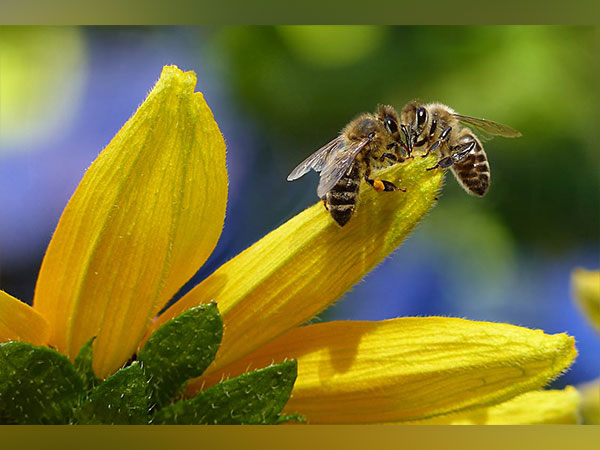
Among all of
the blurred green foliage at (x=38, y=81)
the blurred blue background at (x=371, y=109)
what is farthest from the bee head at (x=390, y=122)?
the blurred green foliage at (x=38, y=81)

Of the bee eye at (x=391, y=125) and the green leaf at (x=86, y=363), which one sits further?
the bee eye at (x=391, y=125)

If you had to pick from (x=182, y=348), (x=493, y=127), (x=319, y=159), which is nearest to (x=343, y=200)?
(x=319, y=159)

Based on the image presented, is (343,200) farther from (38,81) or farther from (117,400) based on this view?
(38,81)

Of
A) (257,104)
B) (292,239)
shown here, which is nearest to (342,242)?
(292,239)

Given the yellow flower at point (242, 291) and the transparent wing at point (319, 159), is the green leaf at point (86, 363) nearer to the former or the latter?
the yellow flower at point (242, 291)

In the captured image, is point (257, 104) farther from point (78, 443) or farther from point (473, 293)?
point (78, 443)

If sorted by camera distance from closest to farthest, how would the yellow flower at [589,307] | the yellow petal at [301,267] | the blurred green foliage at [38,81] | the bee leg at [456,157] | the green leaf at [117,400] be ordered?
the green leaf at [117,400], the yellow petal at [301,267], the bee leg at [456,157], the yellow flower at [589,307], the blurred green foliage at [38,81]

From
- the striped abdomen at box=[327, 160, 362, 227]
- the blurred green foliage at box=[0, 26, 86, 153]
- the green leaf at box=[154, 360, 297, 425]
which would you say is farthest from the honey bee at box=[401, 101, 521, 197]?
the blurred green foliage at box=[0, 26, 86, 153]
